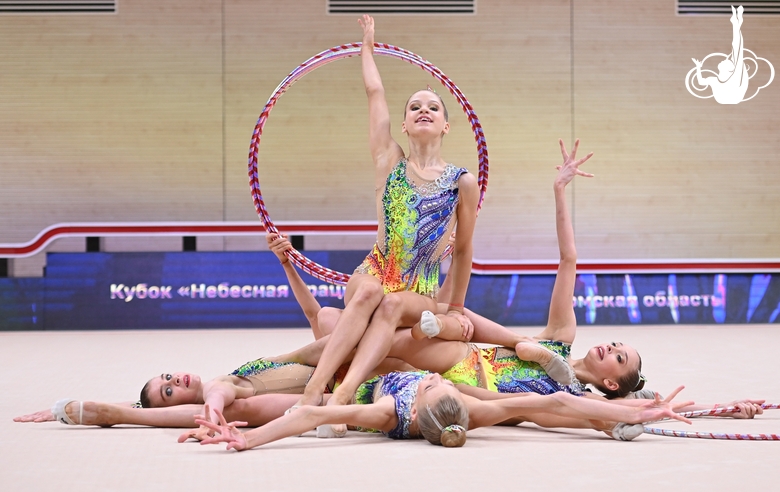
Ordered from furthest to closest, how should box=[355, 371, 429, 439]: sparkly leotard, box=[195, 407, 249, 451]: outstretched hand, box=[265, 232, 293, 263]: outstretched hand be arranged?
1. box=[265, 232, 293, 263]: outstretched hand
2. box=[355, 371, 429, 439]: sparkly leotard
3. box=[195, 407, 249, 451]: outstretched hand

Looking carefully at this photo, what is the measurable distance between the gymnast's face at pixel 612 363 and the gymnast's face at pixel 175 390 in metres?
1.69

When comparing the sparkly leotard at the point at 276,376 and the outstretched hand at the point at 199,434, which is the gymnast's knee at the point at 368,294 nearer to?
the sparkly leotard at the point at 276,376

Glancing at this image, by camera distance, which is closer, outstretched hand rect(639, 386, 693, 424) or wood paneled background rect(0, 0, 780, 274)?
outstretched hand rect(639, 386, 693, 424)

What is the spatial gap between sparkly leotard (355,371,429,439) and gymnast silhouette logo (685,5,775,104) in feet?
28.4

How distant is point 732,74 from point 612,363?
8.58 m

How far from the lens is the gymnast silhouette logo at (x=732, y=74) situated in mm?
10992

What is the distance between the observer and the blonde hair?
320cm

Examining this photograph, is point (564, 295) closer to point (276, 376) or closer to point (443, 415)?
point (443, 415)

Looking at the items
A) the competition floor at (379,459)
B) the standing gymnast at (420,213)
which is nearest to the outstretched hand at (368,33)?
the standing gymnast at (420,213)

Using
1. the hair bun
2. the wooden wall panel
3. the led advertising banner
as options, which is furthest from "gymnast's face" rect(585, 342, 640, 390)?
the wooden wall panel

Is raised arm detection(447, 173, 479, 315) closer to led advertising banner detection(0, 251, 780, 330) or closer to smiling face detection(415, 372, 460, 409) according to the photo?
smiling face detection(415, 372, 460, 409)

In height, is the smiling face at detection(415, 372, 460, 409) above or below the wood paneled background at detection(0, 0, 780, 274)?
below

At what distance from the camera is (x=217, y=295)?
30.3ft

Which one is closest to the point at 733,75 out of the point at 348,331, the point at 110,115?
the point at 110,115
